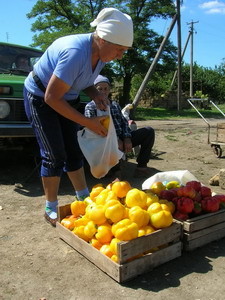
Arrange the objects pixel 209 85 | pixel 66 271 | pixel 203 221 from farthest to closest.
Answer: pixel 209 85, pixel 203 221, pixel 66 271

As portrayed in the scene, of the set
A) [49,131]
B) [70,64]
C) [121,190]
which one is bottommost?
[121,190]

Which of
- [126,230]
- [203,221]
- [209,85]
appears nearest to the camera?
[126,230]

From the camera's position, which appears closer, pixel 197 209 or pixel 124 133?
pixel 197 209

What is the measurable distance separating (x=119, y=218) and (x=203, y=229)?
768 millimetres

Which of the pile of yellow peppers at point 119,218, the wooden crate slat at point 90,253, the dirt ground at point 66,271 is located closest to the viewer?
the dirt ground at point 66,271

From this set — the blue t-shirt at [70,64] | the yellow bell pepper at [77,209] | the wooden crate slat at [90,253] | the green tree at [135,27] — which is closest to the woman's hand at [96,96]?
the blue t-shirt at [70,64]

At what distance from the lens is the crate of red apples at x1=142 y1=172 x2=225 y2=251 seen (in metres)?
2.78

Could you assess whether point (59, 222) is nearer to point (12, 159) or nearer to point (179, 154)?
point (12, 159)

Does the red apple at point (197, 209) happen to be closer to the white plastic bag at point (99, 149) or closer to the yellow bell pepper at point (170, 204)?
the yellow bell pepper at point (170, 204)

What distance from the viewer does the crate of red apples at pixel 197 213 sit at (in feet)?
9.11

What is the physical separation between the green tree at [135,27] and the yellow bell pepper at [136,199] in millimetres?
20526

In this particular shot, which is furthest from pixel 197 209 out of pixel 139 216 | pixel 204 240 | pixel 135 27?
pixel 135 27

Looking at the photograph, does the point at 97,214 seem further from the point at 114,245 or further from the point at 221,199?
the point at 221,199

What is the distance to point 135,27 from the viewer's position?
23.9 m
